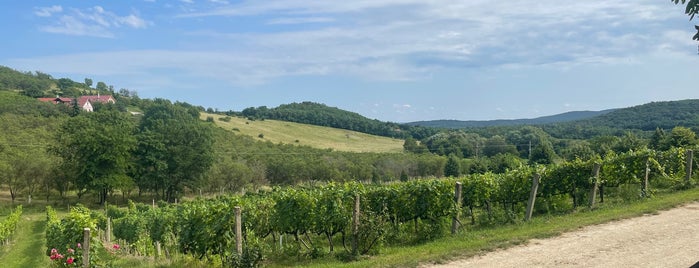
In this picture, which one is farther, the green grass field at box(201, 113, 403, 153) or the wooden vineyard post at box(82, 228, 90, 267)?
the green grass field at box(201, 113, 403, 153)

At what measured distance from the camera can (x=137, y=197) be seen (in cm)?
6253

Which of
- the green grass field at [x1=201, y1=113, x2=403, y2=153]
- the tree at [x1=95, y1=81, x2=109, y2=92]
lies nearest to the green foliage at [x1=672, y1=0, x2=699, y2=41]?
the green grass field at [x1=201, y1=113, x2=403, y2=153]

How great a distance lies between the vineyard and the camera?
1032cm

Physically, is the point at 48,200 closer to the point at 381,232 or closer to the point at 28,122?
the point at 28,122

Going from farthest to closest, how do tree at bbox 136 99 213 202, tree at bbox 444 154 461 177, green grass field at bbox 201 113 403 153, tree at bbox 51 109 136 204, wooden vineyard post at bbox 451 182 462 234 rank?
green grass field at bbox 201 113 403 153, tree at bbox 444 154 461 177, tree at bbox 136 99 213 202, tree at bbox 51 109 136 204, wooden vineyard post at bbox 451 182 462 234

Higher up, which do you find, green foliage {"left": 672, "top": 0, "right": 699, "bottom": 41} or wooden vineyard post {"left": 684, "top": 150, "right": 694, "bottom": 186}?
green foliage {"left": 672, "top": 0, "right": 699, "bottom": 41}

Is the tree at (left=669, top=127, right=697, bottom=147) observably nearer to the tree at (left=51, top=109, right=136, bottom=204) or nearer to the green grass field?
the tree at (left=51, top=109, right=136, bottom=204)

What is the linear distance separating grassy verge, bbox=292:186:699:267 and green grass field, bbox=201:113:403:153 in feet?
301

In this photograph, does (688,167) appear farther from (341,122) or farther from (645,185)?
(341,122)

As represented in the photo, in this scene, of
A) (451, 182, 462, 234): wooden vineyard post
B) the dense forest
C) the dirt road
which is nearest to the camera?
the dirt road

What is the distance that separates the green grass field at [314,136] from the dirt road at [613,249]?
311 feet

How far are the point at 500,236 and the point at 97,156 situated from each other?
5491 cm

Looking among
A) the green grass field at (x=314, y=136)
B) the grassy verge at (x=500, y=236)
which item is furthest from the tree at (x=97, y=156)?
the grassy verge at (x=500, y=236)

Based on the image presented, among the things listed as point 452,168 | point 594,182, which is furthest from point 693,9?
point 452,168
